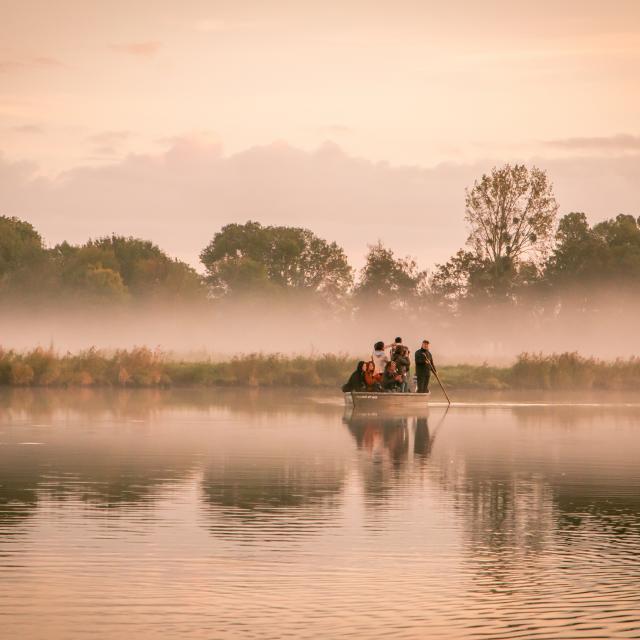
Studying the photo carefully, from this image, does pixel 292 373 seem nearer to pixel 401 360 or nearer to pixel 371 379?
pixel 401 360

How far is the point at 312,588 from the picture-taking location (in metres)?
12.8

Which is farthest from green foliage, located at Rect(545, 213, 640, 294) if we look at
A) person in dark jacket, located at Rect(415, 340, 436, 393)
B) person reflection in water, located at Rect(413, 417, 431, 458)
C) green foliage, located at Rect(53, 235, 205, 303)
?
person reflection in water, located at Rect(413, 417, 431, 458)

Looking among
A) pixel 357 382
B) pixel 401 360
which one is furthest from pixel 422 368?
pixel 357 382

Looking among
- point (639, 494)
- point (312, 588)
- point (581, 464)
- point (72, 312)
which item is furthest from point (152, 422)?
point (72, 312)

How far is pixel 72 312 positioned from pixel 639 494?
324ft

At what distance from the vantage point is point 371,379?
138ft

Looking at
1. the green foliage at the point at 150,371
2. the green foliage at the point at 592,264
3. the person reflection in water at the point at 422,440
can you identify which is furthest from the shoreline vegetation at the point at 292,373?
the green foliage at the point at 592,264

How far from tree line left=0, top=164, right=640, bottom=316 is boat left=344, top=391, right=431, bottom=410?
48.5m

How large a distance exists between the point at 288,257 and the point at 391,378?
3498 inches

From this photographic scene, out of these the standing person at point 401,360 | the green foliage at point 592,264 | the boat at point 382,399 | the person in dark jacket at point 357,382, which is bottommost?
the boat at point 382,399

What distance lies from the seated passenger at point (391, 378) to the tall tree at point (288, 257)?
85.2 m

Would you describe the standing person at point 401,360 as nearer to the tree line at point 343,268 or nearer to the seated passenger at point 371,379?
the seated passenger at point 371,379

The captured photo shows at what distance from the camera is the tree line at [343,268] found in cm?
9044

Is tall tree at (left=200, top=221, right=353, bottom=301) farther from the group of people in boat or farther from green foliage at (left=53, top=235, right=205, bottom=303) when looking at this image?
the group of people in boat
